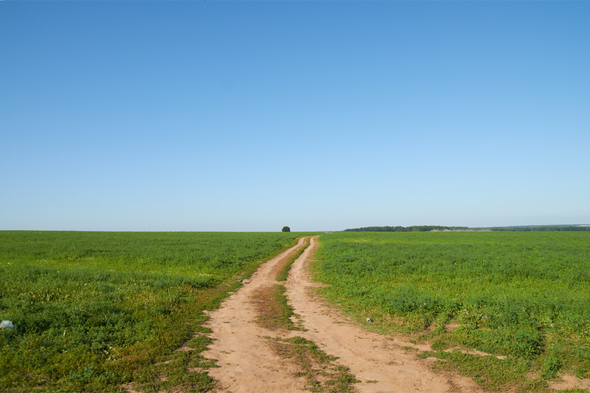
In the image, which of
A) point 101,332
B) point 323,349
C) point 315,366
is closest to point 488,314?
point 323,349

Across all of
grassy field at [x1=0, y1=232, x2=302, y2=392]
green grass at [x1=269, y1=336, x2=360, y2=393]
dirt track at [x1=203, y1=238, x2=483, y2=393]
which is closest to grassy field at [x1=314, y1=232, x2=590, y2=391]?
dirt track at [x1=203, y1=238, x2=483, y2=393]

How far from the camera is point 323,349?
8.90 meters

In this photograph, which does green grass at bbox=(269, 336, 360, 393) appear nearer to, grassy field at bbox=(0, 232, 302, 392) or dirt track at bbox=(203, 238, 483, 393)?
dirt track at bbox=(203, 238, 483, 393)

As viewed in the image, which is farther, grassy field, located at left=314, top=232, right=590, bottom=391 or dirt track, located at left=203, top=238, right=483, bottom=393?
grassy field, located at left=314, top=232, right=590, bottom=391

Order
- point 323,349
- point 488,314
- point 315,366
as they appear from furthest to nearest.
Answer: point 488,314, point 323,349, point 315,366

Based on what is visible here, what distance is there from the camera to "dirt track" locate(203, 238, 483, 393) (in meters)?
6.92

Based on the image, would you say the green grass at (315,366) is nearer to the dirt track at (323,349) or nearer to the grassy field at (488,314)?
the dirt track at (323,349)

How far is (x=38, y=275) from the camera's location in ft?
54.0

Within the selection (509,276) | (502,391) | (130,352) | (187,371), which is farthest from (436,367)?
(509,276)

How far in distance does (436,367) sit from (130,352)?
24.7ft

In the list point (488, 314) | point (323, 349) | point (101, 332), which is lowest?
point (323, 349)

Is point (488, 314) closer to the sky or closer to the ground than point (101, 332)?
closer to the ground

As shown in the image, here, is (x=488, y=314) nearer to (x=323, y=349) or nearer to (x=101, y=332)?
(x=323, y=349)

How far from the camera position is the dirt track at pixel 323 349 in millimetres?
6918
